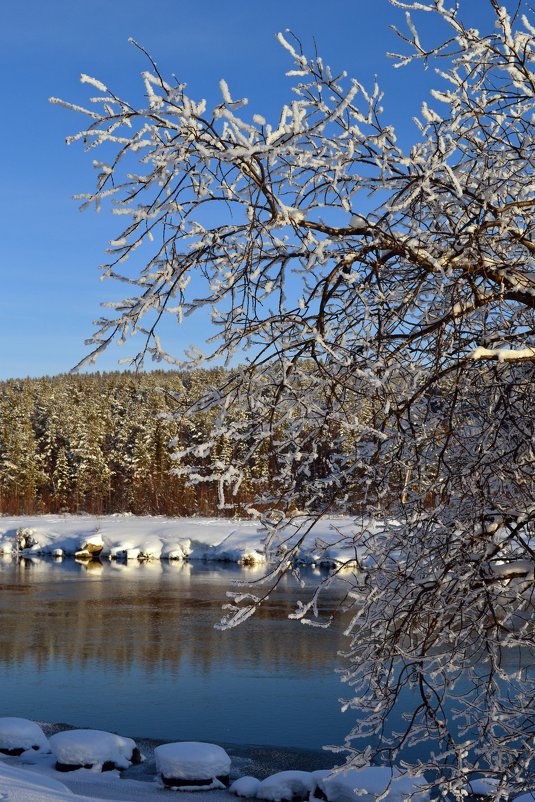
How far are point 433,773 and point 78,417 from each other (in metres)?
65.2

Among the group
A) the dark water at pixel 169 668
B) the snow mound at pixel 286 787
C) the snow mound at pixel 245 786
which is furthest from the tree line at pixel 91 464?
the snow mound at pixel 286 787

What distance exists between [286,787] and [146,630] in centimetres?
891

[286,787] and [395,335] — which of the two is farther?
[286,787]

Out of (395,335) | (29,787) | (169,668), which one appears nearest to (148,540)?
(169,668)

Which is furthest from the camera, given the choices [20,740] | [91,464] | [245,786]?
[91,464]

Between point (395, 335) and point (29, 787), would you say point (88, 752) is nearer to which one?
point (29, 787)

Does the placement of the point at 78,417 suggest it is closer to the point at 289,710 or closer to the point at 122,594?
the point at 122,594

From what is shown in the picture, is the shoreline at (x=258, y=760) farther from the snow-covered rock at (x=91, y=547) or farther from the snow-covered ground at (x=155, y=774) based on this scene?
the snow-covered rock at (x=91, y=547)

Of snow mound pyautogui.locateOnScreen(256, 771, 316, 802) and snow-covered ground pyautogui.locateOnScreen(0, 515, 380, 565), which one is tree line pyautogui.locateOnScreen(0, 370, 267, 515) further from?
snow mound pyautogui.locateOnScreen(256, 771, 316, 802)

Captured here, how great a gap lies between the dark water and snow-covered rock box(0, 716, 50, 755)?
143cm

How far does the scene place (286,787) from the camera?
902cm

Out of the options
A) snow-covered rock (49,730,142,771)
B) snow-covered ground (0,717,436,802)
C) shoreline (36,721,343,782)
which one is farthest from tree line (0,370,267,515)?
snow-covered rock (49,730,142,771)

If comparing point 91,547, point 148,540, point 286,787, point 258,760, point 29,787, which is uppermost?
point 148,540

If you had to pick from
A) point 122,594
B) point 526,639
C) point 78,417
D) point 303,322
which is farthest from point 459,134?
point 78,417
